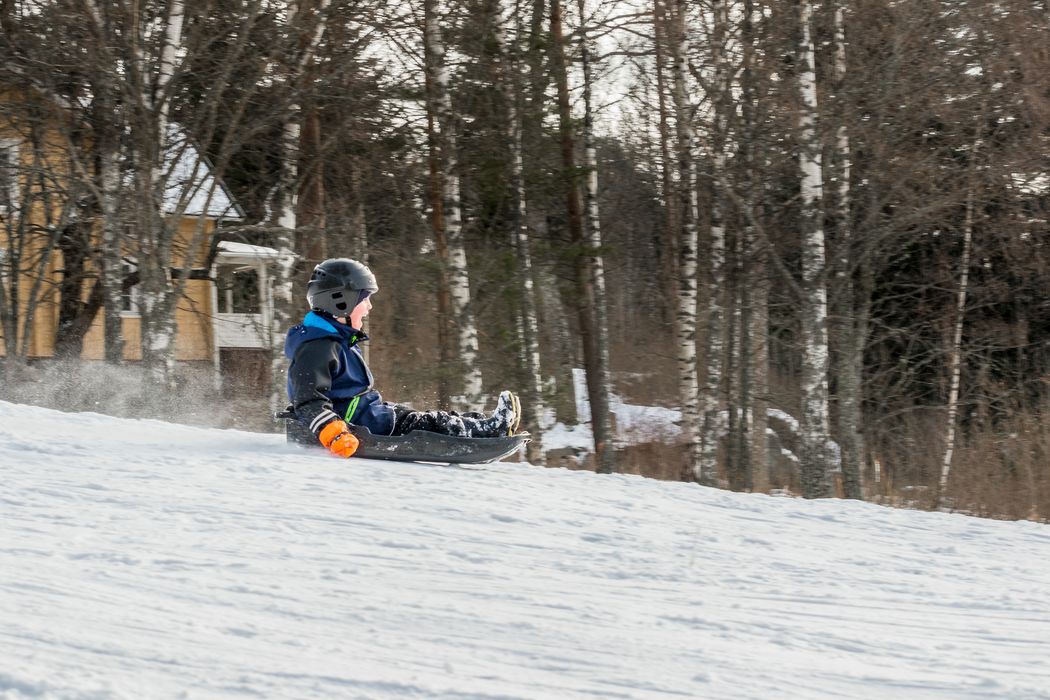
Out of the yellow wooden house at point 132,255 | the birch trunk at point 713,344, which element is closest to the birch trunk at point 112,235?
the yellow wooden house at point 132,255

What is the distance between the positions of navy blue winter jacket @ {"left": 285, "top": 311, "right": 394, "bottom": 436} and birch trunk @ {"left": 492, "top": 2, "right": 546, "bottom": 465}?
31.5 ft

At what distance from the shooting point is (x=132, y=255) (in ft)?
42.3

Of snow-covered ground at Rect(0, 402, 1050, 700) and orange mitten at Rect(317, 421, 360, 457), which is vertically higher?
orange mitten at Rect(317, 421, 360, 457)

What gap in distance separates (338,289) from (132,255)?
7.24 meters

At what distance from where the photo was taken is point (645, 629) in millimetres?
3475

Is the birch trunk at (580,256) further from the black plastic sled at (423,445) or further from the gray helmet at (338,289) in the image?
the gray helmet at (338,289)

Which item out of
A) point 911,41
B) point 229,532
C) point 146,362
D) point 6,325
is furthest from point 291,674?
point 6,325

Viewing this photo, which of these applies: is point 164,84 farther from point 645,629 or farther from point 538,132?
point 645,629

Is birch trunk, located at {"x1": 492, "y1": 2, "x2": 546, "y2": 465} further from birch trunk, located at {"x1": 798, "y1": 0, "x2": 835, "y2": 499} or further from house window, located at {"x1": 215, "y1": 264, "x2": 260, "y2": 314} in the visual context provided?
house window, located at {"x1": 215, "y1": 264, "x2": 260, "y2": 314}

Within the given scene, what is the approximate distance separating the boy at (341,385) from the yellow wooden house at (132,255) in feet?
21.0

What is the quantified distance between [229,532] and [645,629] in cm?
183

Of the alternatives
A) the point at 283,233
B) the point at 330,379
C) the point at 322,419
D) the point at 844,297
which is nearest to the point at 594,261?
the point at 844,297

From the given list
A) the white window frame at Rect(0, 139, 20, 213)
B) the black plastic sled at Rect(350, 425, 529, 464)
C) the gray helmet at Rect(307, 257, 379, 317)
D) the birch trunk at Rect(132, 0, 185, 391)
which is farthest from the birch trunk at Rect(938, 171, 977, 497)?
the white window frame at Rect(0, 139, 20, 213)

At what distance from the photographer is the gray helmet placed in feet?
21.5
